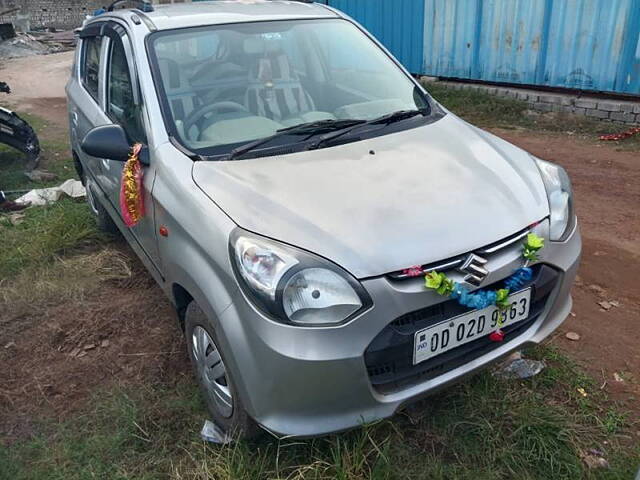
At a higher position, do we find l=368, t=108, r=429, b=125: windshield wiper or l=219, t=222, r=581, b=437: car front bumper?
l=368, t=108, r=429, b=125: windshield wiper

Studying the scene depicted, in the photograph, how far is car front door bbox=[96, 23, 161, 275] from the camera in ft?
8.93

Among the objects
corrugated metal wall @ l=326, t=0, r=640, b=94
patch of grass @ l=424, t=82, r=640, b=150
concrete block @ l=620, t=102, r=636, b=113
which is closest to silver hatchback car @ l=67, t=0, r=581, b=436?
patch of grass @ l=424, t=82, r=640, b=150

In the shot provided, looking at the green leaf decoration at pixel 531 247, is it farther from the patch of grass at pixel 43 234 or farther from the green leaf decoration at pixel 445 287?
the patch of grass at pixel 43 234

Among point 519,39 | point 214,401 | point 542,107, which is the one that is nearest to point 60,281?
point 214,401

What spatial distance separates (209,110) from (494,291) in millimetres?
1629

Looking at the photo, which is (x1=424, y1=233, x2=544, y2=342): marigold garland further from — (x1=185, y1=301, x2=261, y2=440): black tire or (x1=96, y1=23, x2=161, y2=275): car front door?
(x1=96, y1=23, x2=161, y2=275): car front door

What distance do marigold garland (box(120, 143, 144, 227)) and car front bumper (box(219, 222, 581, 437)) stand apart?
3.33 feet

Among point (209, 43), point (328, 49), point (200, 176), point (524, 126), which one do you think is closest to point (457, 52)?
point (524, 126)

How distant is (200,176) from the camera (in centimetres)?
238

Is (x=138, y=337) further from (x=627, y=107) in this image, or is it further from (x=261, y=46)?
(x=627, y=107)

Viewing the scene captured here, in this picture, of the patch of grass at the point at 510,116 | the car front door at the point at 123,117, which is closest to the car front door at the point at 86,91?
the car front door at the point at 123,117

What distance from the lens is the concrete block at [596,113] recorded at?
7.11 m

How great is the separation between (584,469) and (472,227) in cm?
106

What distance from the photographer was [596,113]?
719 centimetres
